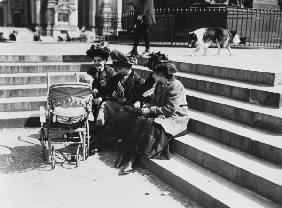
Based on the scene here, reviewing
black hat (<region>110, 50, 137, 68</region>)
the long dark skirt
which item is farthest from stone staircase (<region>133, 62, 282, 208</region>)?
black hat (<region>110, 50, 137, 68</region>)

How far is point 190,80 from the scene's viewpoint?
335 inches

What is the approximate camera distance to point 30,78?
1028 centimetres

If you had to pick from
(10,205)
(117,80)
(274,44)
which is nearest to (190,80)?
(117,80)

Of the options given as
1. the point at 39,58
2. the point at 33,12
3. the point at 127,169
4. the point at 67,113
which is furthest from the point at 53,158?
the point at 33,12

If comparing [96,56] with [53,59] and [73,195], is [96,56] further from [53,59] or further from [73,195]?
[53,59]

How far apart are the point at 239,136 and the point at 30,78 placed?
604cm

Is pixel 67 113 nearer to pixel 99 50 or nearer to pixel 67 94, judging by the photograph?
pixel 67 94

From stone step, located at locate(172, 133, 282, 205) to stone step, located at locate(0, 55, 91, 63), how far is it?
5.74 m

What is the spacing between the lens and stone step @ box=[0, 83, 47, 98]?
9.62 meters

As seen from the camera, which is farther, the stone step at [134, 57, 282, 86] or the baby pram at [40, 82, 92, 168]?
the stone step at [134, 57, 282, 86]

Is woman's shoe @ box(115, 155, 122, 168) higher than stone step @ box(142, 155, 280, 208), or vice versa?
stone step @ box(142, 155, 280, 208)

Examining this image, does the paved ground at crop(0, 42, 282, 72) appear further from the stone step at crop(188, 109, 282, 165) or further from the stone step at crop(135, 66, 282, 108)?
the stone step at crop(188, 109, 282, 165)

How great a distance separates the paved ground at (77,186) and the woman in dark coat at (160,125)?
312mm

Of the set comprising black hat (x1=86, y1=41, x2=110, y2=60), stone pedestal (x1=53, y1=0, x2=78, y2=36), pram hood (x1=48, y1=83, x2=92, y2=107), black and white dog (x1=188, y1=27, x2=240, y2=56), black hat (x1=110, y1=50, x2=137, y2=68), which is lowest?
pram hood (x1=48, y1=83, x2=92, y2=107)
